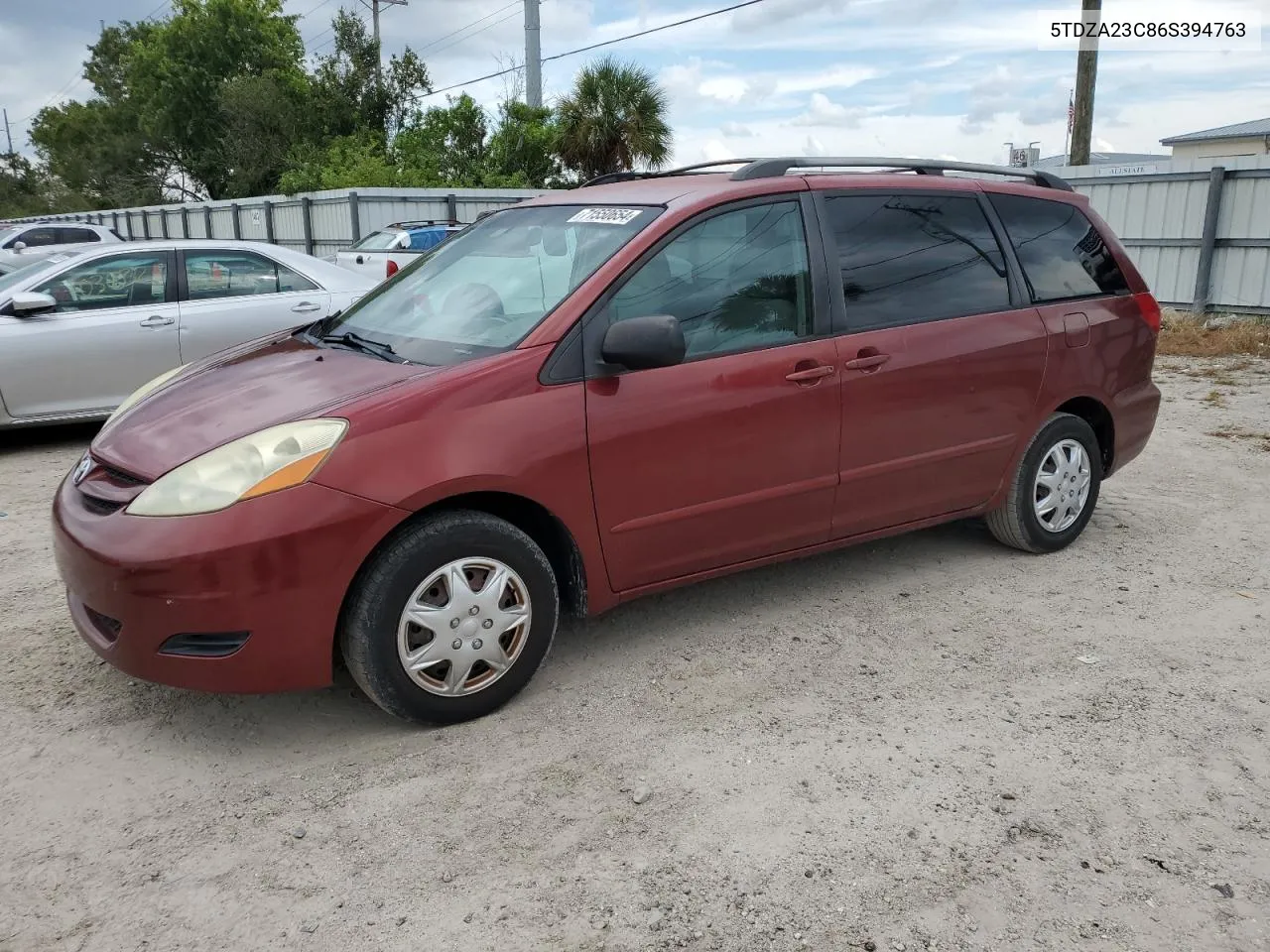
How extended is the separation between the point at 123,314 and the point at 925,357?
231 inches

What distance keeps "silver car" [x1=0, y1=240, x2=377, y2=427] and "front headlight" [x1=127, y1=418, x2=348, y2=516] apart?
4720 mm

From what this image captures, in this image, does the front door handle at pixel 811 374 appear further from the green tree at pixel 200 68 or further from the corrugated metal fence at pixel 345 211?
the green tree at pixel 200 68

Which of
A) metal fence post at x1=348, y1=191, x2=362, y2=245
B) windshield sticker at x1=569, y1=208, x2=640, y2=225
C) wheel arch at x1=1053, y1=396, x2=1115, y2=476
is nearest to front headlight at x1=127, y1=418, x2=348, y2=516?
windshield sticker at x1=569, y1=208, x2=640, y2=225

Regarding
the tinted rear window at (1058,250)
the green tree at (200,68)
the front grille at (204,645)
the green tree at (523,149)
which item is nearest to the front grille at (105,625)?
the front grille at (204,645)

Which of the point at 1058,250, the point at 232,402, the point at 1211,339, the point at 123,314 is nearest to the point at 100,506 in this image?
the point at 232,402

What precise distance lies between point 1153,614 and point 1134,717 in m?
1.05

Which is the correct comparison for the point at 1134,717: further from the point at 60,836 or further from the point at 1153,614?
the point at 60,836

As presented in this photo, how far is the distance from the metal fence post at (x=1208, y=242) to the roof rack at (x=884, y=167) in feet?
32.0

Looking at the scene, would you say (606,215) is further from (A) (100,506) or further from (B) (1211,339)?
(B) (1211,339)

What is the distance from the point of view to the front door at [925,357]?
4152 millimetres

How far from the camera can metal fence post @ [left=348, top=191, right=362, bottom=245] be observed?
70.0ft

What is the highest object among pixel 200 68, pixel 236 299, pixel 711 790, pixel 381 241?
pixel 200 68

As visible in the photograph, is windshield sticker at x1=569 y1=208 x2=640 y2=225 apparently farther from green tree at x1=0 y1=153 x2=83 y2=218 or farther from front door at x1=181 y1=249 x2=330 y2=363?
green tree at x1=0 y1=153 x2=83 y2=218

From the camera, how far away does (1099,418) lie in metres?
5.12
